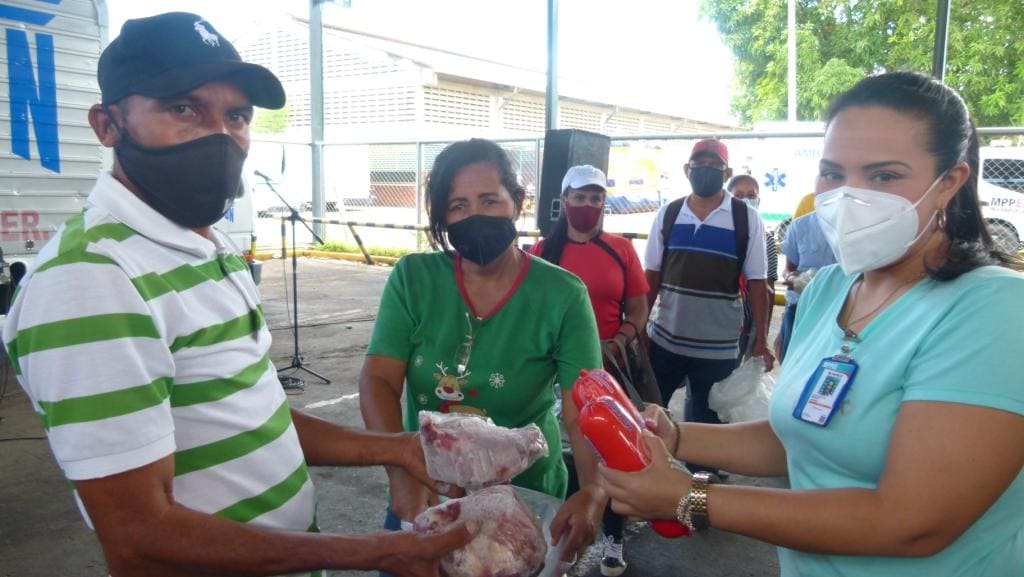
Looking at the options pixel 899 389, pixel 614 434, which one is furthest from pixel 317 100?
pixel 899 389

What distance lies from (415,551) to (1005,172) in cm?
1194

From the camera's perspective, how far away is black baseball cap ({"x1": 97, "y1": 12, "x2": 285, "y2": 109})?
4.62ft

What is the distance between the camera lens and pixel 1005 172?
33.9 ft

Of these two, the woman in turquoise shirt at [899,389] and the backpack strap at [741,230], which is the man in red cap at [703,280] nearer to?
the backpack strap at [741,230]

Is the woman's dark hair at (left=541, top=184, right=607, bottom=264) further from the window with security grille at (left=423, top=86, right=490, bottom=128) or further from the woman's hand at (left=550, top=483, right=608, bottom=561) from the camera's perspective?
the window with security grille at (left=423, top=86, right=490, bottom=128)

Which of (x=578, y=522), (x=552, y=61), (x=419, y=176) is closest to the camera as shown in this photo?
(x=578, y=522)

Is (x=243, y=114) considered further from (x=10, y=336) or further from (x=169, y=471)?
(x=169, y=471)

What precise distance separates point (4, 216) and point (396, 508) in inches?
223

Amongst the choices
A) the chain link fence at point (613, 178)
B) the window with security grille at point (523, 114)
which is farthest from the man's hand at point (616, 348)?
the window with security grille at point (523, 114)

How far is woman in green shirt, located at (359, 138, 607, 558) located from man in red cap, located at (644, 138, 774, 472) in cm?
230

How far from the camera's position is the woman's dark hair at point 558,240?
423cm

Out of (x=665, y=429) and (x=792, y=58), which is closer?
(x=665, y=429)

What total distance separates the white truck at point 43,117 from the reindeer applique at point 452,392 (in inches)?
194

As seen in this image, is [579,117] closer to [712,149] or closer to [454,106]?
[454,106]
